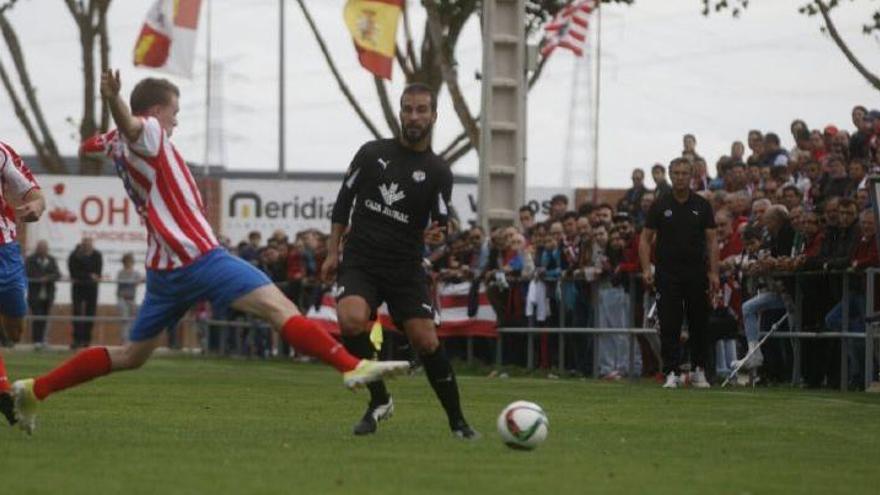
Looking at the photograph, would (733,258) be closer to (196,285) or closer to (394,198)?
(394,198)

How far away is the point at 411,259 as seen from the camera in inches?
510

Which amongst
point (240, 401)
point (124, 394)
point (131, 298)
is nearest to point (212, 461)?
point (240, 401)

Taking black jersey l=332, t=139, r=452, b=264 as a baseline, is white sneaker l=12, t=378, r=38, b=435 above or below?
below

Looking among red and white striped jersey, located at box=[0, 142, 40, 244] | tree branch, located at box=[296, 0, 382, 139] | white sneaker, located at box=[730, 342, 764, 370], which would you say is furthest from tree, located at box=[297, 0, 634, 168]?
red and white striped jersey, located at box=[0, 142, 40, 244]

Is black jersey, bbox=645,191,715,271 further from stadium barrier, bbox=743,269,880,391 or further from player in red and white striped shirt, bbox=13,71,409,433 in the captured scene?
player in red and white striped shirt, bbox=13,71,409,433

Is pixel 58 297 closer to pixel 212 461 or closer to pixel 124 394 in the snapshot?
pixel 124 394

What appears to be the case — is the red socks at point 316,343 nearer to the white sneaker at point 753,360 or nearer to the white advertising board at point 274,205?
the white sneaker at point 753,360

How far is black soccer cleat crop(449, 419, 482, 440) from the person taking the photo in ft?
41.6

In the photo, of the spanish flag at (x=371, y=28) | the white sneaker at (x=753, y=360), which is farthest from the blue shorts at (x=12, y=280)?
the spanish flag at (x=371, y=28)

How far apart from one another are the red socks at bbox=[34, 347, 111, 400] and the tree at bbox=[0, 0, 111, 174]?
99.2 ft

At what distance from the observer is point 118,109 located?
11.6 metres

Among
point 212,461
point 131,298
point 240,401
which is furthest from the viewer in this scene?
point 131,298

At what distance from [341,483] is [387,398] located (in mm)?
3404

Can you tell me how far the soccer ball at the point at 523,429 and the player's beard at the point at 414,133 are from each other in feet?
6.08
